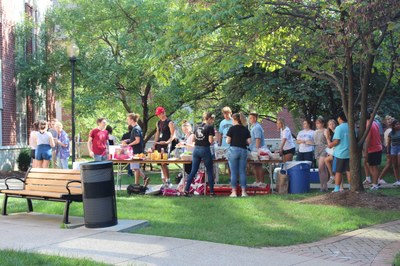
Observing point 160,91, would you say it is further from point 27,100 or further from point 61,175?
point 61,175

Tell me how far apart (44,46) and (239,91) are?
1197 centimetres

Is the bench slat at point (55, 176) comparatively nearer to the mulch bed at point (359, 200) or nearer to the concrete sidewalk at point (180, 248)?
the concrete sidewalk at point (180, 248)

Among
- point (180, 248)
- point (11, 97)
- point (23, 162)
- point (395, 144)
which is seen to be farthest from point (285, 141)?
point (11, 97)

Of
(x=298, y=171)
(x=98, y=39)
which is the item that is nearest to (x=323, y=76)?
(x=298, y=171)

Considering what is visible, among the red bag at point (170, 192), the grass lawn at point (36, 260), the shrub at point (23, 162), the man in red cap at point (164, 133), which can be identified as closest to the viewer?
the grass lawn at point (36, 260)

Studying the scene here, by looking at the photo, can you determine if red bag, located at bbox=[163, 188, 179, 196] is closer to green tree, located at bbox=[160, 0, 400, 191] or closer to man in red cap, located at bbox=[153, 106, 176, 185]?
man in red cap, located at bbox=[153, 106, 176, 185]

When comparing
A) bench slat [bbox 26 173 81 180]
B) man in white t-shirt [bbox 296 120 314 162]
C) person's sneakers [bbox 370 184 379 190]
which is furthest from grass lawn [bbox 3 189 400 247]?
man in white t-shirt [bbox 296 120 314 162]

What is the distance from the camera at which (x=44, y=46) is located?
93.5ft

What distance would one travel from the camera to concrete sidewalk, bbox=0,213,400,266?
714cm

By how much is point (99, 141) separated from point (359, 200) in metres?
7.30

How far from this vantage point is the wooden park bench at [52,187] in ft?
31.8

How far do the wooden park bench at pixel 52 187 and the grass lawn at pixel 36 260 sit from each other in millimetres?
2472

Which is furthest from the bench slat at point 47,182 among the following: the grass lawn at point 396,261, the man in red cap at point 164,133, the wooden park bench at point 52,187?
the grass lawn at point 396,261

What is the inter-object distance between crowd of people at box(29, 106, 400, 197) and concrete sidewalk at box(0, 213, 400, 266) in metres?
4.09
